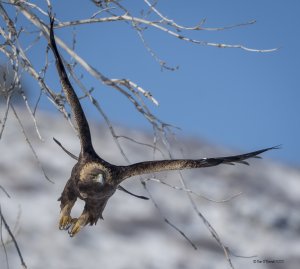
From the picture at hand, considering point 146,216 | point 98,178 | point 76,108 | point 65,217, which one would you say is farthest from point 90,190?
point 146,216

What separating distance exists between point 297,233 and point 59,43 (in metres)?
6.98

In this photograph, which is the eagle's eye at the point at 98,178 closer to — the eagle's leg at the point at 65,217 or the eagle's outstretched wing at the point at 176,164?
the eagle's outstretched wing at the point at 176,164

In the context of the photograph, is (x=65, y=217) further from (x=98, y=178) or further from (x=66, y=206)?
(x=98, y=178)

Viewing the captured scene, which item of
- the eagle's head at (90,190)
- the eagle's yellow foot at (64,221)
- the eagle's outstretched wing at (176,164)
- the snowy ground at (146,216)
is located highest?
the snowy ground at (146,216)

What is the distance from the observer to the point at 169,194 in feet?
36.1

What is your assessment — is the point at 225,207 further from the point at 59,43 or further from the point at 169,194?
the point at 59,43

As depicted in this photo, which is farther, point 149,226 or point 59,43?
point 149,226

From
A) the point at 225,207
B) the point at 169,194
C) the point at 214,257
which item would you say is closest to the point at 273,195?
the point at 225,207

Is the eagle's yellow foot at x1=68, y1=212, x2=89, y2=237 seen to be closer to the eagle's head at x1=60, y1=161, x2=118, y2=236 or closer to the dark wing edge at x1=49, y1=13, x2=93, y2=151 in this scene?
the eagle's head at x1=60, y1=161, x2=118, y2=236

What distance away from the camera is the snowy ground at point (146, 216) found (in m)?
8.71

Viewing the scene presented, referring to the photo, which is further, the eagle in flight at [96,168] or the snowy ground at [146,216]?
the snowy ground at [146,216]

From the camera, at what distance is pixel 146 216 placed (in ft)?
33.3

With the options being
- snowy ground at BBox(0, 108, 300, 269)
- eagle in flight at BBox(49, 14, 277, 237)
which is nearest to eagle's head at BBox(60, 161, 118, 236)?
eagle in flight at BBox(49, 14, 277, 237)

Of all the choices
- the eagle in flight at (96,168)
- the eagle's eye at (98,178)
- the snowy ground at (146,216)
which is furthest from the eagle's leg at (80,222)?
the snowy ground at (146,216)
